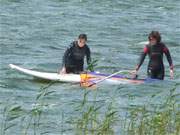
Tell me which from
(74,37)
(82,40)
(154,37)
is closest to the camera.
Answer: (154,37)

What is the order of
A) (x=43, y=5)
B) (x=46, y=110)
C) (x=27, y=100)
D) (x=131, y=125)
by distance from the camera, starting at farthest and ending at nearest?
(x=43, y=5) → (x=27, y=100) → (x=46, y=110) → (x=131, y=125)

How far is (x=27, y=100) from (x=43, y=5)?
805 inches

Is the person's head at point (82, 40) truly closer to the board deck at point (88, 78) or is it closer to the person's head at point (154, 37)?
the board deck at point (88, 78)

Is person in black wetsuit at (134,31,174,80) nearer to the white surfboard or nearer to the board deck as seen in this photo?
the board deck

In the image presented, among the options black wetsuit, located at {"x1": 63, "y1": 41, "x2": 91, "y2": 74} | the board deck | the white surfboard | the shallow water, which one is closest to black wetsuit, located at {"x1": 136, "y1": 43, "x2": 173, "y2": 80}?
the shallow water

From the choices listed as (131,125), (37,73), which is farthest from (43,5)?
(131,125)

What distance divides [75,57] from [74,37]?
9198 millimetres

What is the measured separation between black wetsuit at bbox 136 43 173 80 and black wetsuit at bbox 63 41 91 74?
1432 mm

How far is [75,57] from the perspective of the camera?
1947 cm

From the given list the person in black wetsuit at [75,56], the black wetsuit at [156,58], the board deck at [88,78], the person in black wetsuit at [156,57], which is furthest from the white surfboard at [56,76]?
the black wetsuit at [156,58]

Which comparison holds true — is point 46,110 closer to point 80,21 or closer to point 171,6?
point 80,21

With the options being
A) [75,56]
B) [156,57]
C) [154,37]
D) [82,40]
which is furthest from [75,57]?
[154,37]

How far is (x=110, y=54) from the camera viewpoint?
25.4m

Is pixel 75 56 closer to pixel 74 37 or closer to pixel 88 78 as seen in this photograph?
pixel 88 78
